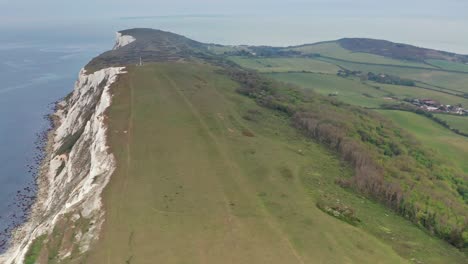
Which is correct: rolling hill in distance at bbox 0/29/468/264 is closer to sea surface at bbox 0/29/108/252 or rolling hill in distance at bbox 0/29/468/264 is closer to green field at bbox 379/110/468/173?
green field at bbox 379/110/468/173

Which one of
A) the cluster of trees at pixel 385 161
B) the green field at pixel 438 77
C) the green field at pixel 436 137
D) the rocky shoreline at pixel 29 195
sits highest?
the green field at pixel 438 77

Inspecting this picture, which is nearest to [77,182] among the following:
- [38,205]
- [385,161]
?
[38,205]

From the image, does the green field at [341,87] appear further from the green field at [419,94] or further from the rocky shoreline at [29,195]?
the rocky shoreline at [29,195]

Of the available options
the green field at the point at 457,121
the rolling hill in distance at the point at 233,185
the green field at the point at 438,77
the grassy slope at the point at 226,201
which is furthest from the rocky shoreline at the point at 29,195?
the green field at the point at 438,77

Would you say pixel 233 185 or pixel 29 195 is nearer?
pixel 233 185

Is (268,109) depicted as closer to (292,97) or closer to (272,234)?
(292,97)

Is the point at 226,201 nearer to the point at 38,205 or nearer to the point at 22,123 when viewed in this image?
the point at 38,205
